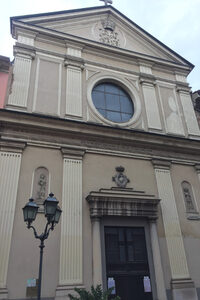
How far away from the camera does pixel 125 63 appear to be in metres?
12.9

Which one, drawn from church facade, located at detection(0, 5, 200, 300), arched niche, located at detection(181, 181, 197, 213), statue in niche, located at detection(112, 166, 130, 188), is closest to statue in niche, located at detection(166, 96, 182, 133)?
church facade, located at detection(0, 5, 200, 300)

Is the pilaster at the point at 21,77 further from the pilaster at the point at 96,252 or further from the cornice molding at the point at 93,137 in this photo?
the pilaster at the point at 96,252

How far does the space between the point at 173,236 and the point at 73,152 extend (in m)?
4.71

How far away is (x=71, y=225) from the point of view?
26.2 feet

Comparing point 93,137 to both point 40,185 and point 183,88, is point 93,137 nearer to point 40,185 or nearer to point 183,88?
point 40,185

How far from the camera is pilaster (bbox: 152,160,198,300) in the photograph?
8367 mm

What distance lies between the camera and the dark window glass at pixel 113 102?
1121 cm

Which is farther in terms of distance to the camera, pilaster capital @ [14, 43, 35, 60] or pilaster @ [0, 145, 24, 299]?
A: pilaster capital @ [14, 43, 35, 60]

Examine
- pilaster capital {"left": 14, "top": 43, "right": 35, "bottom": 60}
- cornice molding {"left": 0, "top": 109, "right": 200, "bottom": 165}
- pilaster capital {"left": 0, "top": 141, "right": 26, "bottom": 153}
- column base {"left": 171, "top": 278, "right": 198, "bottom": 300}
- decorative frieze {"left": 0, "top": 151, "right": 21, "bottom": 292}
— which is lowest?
column base {"left": 171, "top": 278, "right": 198, "bottom": 300}

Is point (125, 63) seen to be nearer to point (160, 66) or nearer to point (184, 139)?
point (160, 66)

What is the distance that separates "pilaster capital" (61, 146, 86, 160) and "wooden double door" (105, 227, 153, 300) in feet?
8.91

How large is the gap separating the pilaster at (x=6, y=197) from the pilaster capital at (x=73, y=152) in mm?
1473

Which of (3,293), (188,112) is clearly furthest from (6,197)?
(188,112)

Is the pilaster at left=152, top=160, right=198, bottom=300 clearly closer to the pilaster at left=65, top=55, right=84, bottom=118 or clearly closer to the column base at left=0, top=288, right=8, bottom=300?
the pilaster at left=65, top=55, right=84, bottom=118
